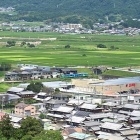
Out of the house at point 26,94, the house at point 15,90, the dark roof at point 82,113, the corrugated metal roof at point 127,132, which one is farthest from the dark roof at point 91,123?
the house at point 15,90

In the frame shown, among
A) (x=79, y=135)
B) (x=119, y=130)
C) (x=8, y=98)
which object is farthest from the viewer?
(x=8, y=98)

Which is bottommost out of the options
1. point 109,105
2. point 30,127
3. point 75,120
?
point 75,120

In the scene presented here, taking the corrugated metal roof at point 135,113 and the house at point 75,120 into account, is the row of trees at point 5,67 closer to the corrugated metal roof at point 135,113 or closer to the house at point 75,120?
the house at point 75,120

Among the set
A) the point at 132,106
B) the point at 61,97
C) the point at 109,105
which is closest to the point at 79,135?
the point at 132,106

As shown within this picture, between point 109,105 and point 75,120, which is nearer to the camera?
point 75,120

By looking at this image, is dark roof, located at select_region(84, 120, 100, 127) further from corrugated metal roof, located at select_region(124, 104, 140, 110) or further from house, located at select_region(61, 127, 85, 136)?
corrugated metal roof, located at select_region(124, 104, 140, 110)

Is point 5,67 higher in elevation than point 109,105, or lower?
higher

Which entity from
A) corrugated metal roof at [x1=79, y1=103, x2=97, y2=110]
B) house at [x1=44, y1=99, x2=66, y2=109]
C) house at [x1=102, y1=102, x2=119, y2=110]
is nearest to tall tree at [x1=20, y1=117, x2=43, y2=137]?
corrugated metal roof at [x1=79, y1=103, x2=97, y2=110]

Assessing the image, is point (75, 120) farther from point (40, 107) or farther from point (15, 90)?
point (15, 90)
